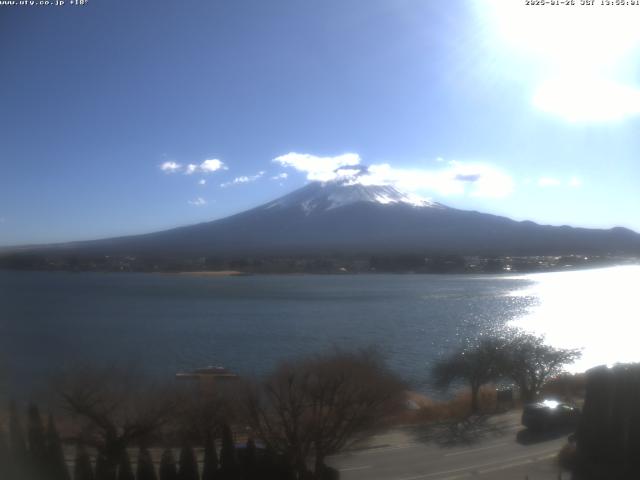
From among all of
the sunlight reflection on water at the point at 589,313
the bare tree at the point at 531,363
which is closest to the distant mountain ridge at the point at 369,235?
the sunlight reflection on water at the point at 589,313

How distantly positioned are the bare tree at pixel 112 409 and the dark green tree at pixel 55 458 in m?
0.27

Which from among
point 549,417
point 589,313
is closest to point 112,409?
point 549,417

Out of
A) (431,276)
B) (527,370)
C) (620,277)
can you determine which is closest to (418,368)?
(527,370)

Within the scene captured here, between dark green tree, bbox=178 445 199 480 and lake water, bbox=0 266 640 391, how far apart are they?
2.97 m

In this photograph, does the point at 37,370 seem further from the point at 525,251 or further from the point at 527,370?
the point at 525,251

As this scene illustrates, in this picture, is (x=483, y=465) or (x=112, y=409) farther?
(x=112, y=409)

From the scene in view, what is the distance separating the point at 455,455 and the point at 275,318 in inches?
404

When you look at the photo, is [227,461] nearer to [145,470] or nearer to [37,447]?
[145,470]

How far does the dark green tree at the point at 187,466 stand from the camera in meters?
4.03

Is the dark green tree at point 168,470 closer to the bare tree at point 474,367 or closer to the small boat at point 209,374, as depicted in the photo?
the small boat at point 209,374

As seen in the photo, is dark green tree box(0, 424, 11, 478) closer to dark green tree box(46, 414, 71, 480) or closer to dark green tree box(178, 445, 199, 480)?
dark green tree box(46, 414, 71, 480)

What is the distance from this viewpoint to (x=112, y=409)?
473 centimetres

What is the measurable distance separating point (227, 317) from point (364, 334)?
4730 millimetres

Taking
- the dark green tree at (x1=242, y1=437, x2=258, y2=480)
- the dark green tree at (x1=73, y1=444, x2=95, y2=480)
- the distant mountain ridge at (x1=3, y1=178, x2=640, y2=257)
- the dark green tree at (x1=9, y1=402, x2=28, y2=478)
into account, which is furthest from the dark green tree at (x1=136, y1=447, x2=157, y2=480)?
the distant mountain ridge at (x1=3, y1=178, x2=640, y2=257)
